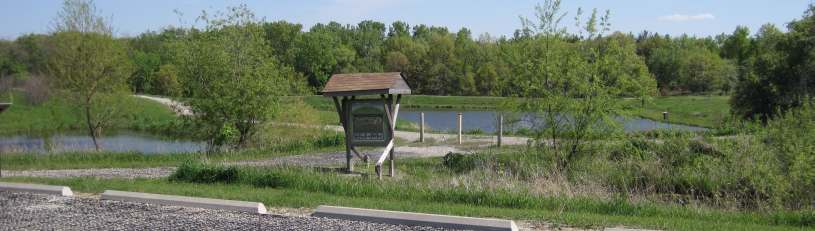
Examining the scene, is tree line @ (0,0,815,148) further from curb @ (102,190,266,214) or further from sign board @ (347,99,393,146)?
curb @ (102,190,266,214)

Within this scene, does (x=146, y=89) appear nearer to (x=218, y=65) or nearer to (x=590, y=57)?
(x=218, y=65)

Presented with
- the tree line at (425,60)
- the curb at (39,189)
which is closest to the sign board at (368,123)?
the curb at (39,189)

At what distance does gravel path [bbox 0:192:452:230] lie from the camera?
7.36 meters

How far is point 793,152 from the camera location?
433 inches

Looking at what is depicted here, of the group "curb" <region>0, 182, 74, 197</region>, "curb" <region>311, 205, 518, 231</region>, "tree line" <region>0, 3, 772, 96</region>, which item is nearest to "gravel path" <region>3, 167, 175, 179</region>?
"curb" <region>0, 182, 74, 197</region>

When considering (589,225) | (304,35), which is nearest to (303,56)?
(304,35)

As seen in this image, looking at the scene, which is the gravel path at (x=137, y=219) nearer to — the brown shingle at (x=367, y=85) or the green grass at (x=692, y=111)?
the brown shingle at (x=367, y=85)

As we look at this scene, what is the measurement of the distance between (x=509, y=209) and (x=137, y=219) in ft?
14.4

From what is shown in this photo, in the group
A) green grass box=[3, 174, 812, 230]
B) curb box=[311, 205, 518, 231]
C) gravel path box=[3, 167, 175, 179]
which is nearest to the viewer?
curb box=[311, 205, 518, 231]

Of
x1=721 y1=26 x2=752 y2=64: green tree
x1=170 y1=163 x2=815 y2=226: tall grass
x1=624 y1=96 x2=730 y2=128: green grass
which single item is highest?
x1=721 y1=26 x2=752 y2=64: green tree

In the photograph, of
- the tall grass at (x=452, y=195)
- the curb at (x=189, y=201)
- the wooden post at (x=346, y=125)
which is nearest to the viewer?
the curb at (x=189, y=201)

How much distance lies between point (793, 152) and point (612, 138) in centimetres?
389

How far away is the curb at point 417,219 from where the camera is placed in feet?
23.0

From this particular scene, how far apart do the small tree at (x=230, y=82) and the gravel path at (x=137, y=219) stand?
10.5 m
